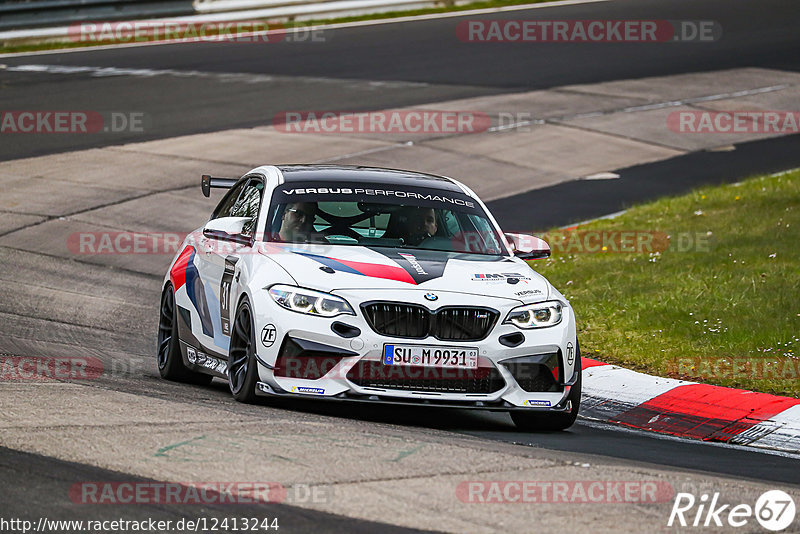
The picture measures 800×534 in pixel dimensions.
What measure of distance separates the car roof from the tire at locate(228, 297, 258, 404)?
1407 mm

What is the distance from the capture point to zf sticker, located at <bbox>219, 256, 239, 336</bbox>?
895 cm

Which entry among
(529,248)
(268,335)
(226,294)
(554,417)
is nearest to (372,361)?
(268,335)

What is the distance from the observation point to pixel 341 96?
2566 centimetres

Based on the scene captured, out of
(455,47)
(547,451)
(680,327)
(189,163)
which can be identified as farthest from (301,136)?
(547,451)

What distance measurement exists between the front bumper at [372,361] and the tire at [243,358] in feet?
0.33

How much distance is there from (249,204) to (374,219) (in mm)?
1072

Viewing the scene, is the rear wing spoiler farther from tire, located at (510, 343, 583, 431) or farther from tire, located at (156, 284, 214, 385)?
tire, located at (510, 343, 583, 431)

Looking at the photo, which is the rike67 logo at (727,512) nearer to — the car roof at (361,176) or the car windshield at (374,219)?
the car windshield at (374,219)

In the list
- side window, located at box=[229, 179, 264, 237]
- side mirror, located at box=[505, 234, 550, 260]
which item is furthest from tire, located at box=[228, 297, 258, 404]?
side mirror, located at box=[505, 234, 550, 260]

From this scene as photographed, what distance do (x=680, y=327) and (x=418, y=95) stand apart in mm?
14894

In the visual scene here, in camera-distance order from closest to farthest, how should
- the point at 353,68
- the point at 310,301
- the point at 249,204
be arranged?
the point at 310,301, the point at 249,204, the point at 353,68

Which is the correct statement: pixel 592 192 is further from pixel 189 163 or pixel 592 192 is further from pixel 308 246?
pixel 308 246

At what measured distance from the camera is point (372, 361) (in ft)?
26.1

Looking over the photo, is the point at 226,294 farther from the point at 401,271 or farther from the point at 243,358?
the point at 401,271
